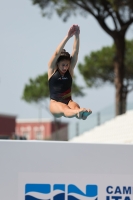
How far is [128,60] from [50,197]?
1678 inches

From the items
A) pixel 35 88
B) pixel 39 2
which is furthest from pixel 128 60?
pixel 35 88

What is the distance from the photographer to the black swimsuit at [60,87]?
21.6 feet

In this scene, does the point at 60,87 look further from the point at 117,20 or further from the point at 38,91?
the point at 38,91

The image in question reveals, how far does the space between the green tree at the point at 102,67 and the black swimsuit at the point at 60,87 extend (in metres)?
37.1

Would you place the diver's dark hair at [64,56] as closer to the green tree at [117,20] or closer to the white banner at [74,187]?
the white banner at [74,187]

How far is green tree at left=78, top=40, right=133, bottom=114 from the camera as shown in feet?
150

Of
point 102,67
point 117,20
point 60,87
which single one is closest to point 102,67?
point 102,67

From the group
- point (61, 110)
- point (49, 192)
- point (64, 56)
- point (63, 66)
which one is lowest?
point (49, 192)

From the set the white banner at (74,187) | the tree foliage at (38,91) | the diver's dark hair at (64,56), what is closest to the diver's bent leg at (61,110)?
the diver's dark hair at (64,56)

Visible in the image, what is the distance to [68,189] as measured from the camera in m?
5.24

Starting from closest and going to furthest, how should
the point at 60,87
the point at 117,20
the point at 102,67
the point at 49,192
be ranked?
the point at 49,192
the point at 60,87
the point at 117,20
the point at 102,67

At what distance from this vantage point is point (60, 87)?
6.62m

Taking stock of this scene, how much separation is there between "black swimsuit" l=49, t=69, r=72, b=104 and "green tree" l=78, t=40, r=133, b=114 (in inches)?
1460

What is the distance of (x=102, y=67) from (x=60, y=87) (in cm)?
4084
